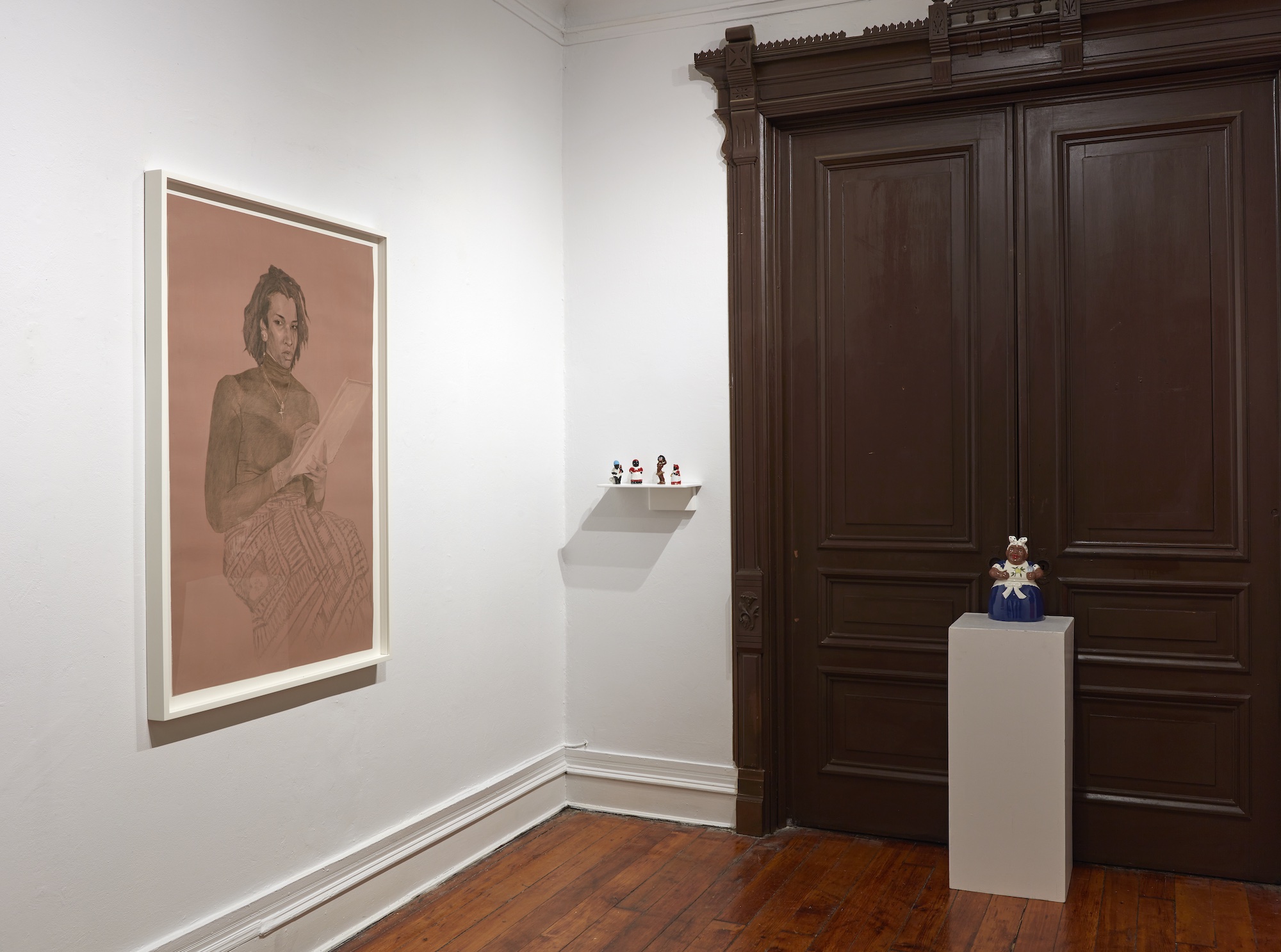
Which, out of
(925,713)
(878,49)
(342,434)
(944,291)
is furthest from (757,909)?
(878,49)

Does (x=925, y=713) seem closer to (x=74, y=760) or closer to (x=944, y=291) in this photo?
(x=944, y=291)

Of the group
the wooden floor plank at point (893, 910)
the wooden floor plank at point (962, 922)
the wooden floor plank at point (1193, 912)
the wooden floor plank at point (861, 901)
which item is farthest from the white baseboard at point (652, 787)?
the wooden floor plank at point (1193, 912)

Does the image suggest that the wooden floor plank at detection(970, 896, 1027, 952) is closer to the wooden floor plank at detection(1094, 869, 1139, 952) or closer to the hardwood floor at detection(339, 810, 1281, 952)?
the hardwood floor at detection(339, 810, 1281, 952)

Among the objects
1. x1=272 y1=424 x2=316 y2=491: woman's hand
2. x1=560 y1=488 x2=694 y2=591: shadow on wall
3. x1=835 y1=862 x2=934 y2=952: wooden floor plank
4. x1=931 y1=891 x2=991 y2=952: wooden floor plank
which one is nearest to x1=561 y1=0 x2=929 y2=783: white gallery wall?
x1=560 y1=488 x2=694 y2=591: shadow on wall

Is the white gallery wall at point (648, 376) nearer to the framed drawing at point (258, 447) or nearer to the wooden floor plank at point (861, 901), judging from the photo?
the wooden floor plank at point (861, 901)

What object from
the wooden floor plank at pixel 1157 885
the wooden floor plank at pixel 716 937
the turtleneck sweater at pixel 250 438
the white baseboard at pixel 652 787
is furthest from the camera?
the white baseboard at pixel 652 787

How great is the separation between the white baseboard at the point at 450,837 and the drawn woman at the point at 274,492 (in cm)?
68

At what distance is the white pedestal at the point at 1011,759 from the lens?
10.3 ft

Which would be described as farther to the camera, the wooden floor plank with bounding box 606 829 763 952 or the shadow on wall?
the shadow on wall

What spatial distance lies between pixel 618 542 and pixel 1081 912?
1994mm

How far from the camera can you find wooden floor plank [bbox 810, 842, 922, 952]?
291 centimetres

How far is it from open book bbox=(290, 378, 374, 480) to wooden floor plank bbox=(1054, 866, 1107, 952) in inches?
96.0

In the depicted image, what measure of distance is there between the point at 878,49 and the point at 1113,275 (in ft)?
3.72

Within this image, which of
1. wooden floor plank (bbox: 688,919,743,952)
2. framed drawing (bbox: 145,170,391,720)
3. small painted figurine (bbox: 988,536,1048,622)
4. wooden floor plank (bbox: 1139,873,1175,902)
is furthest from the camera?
small painted figurine (bbox: 988,536,1048,622)
